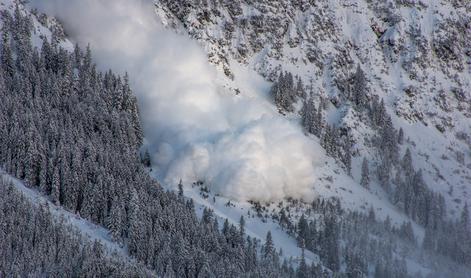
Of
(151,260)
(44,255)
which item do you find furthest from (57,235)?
(151,260)

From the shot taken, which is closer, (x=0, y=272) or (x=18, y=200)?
(x=0, y=272)

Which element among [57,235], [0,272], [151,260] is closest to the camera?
[0,272]

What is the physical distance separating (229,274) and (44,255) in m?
44.5

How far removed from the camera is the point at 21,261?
575 ft

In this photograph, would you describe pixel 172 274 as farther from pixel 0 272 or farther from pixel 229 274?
pixel 0 272

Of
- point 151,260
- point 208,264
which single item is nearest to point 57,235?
point 151,260

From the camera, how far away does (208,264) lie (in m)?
198

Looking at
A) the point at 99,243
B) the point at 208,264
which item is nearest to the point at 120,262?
the point at 99,243

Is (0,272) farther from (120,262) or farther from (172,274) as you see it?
(172,274)

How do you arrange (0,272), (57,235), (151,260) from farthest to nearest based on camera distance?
(151,260), (57,235), (0,272)

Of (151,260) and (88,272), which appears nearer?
(88,272)

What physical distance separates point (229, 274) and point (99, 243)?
3229cm

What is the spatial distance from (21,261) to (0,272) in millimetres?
4805

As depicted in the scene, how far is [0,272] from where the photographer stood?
173 meters
